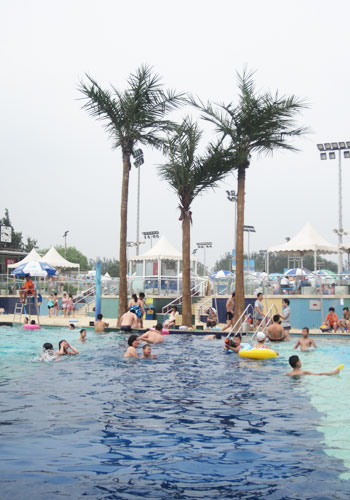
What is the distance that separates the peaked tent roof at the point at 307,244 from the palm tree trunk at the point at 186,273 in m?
8.95

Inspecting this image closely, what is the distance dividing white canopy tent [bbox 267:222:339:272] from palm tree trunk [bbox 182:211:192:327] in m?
8.71

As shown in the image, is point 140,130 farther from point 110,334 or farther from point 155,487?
point 155,487

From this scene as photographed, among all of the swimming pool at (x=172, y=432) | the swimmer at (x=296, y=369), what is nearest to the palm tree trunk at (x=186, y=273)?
the swimming pool at (x=172, y=432)

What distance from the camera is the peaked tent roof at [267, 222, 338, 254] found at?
32.9 metres

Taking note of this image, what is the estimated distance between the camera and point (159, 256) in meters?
38.6

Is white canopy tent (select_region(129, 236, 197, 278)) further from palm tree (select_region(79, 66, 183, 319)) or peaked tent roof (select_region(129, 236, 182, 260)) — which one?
palm tree (select_region(79, 66, 183, 319))

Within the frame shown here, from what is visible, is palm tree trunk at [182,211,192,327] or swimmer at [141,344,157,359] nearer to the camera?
swimmer at [141,344,157,359]

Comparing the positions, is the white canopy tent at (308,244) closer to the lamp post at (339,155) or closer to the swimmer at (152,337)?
the lamp post at (339,155)

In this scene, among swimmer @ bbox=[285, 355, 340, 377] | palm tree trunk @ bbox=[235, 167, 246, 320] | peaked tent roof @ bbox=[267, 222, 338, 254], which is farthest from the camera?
peaked tent roof @ bbox=[267, 222, 338, 254]

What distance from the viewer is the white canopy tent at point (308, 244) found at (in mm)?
32875

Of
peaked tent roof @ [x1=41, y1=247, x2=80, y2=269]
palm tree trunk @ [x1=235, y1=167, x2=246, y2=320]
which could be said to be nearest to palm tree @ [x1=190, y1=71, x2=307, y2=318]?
palm tree trunk @ [x1=235, y1=167, x2=246, y2=320]

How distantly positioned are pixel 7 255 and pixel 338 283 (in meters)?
32.9

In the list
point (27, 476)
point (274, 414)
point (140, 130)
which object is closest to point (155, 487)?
point (27, 476)

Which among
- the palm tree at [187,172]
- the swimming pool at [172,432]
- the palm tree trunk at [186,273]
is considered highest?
the palm tree at [187,172]
